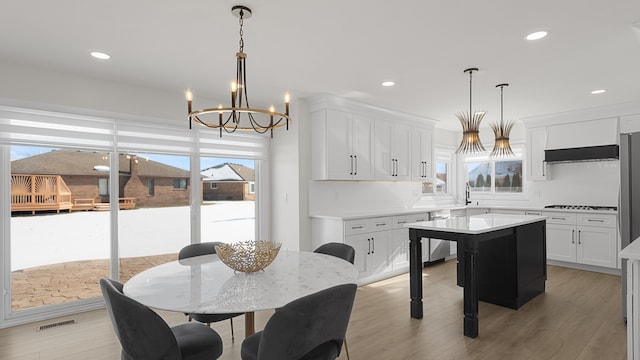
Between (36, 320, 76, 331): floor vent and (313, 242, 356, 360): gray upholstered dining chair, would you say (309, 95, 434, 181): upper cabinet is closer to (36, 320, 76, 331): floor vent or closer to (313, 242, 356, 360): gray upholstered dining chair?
(313, 242, 356, 360): gray upholstered dining chair

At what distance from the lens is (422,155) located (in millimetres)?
5863

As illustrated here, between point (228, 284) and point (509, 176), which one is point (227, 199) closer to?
point (228, 284)

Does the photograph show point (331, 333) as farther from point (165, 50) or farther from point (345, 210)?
point (345, 210)

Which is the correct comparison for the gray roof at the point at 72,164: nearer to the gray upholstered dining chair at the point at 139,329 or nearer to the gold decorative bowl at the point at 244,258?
the gold decorative bowl at the point at 244,258

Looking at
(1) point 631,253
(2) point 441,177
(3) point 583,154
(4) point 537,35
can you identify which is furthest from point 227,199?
(3) point 583,154

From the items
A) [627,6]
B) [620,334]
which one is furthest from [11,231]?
[620,334]

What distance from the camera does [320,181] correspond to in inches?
189

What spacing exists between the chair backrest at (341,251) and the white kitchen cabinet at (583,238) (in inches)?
168

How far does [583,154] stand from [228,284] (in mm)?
5691

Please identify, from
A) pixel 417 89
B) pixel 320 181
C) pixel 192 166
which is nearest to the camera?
pixel 417 89

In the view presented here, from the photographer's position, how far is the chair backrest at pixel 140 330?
5.10 ft

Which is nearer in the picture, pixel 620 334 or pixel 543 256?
pixel 620 334

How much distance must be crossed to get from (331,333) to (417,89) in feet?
10.8

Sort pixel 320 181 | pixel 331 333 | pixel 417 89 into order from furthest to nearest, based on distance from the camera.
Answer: pixel 320 181 → pixel 417 89 → pixel 331 333
